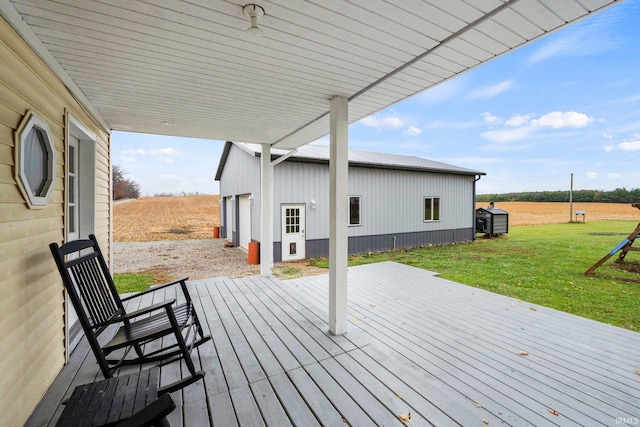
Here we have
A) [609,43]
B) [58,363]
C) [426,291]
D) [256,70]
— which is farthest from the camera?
[609,43]

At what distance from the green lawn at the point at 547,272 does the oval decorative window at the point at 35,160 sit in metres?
6.04

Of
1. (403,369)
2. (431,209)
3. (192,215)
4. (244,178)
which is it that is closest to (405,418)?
(403,369)

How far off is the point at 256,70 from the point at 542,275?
285 inches

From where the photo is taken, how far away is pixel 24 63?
1853mm

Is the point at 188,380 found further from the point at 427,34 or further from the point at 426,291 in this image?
the point at 426,291

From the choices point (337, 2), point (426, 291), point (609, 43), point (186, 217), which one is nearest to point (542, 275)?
point (426, 291)

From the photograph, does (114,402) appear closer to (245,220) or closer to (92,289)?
(92,289)

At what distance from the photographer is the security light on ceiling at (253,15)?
1627mm

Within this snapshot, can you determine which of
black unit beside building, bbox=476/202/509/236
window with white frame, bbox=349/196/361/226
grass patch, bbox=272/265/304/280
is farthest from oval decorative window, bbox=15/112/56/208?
black unit beside building, bbox=476/202/509/236

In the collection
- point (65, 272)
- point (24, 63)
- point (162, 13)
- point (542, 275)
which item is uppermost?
point (162, 13)

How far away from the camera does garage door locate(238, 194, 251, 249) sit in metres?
9.16

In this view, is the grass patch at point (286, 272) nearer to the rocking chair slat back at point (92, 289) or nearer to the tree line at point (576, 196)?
the rocking chair slat back at point (92, 289)

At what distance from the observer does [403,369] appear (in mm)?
2277

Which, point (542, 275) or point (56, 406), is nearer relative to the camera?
point (56, 406)
